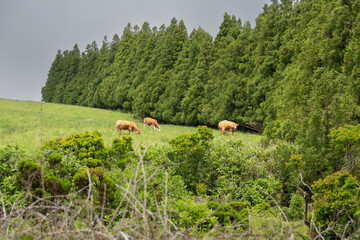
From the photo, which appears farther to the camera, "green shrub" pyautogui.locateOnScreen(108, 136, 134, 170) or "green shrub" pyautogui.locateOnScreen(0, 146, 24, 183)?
"green shrub" pyautogui.locateOnScreen(108, 136, 134, 170)

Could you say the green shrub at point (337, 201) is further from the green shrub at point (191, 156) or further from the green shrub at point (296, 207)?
the green shrub at point (191, 156)

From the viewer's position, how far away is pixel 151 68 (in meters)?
38.9

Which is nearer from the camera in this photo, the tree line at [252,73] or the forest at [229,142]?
the forest at [229,142]

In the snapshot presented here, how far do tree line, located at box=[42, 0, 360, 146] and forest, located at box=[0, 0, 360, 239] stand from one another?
3.0 inches

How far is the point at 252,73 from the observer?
24734mm

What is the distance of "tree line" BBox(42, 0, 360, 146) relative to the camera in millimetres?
9930

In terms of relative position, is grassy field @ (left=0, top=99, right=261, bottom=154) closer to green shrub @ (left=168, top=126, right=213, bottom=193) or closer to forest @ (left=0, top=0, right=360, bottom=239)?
green shrub @ (left=168, top=126, right=213, bottom=193)

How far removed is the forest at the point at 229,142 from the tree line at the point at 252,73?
0.08 metres

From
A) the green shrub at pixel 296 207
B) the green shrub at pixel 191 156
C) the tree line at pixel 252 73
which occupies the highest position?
the tree line at pixel 252 73

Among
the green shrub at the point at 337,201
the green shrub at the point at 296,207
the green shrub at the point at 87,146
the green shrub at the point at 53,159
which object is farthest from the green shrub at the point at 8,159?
the green shrub at the point at 296,207

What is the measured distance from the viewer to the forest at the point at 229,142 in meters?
3.62

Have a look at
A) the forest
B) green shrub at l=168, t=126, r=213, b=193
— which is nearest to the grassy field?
green shrub at l=168, t=126, r=213, b=193

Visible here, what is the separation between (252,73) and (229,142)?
14491 mm

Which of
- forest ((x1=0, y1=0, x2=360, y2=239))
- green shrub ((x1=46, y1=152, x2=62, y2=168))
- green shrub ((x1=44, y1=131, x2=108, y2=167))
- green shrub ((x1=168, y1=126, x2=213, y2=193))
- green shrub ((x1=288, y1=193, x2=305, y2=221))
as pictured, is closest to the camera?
forest ((x1=0, y1=0, x2=360, y2=239))
